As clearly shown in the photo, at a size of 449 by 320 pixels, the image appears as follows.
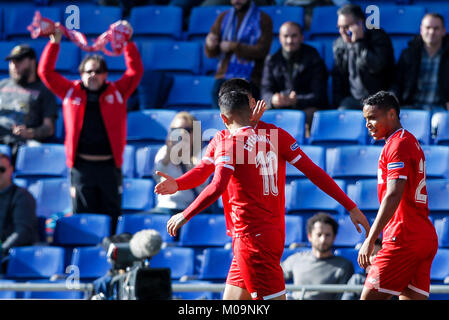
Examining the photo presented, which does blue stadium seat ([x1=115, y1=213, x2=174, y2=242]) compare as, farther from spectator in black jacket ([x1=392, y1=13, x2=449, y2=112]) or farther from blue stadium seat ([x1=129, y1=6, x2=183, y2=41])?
blue stadium seat ([x1=129, y1=6, x2=183, y2=41])

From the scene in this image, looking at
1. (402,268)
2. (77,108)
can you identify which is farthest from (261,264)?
(77,108)

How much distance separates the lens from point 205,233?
26.3 ft

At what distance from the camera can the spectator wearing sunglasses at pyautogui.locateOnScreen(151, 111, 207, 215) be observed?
810cm

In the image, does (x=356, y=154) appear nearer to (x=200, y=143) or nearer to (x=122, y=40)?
(x=200, y=143)

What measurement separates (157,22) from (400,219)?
5.85 m

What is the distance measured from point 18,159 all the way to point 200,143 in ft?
6.07

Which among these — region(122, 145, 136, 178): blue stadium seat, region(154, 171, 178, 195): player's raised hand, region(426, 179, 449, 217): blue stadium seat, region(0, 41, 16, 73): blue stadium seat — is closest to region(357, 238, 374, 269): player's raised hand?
region(154, 171, 178, 195): player's raised hand

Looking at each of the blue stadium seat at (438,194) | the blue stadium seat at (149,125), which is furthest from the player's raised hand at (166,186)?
the blue stadium seat at (149,125)

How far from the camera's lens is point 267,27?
9.31 m

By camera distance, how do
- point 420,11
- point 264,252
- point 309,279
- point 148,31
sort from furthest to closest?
A: point 148,31
point 420,11
point 309,279
point 264,252

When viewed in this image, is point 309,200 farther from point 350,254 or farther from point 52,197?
point 52,197

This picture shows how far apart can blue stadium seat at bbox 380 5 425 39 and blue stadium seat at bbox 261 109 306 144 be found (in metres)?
1.93

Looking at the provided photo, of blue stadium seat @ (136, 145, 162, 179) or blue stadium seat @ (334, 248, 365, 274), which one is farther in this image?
blue stadium seat @ (136, 145, 162, 179)

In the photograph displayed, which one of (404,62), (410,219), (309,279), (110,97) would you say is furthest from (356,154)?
(410,219)
